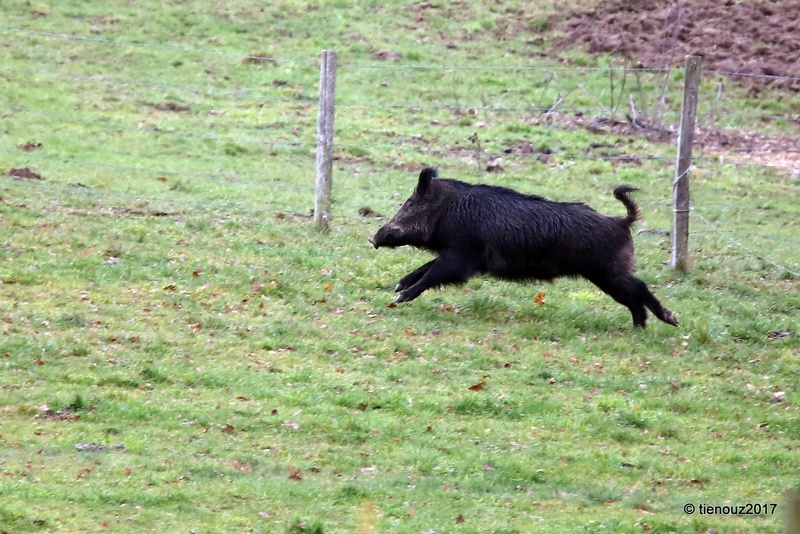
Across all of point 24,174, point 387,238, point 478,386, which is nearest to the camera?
point 478,386

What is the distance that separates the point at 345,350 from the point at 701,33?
19490mm

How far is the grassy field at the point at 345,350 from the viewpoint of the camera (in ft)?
21.0

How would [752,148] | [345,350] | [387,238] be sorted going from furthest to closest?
1. [752,148]
2. [387,238]
3. [345,350]

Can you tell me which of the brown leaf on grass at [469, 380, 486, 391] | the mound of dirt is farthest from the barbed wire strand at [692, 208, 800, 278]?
the mound of dirt

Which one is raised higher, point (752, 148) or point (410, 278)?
point (410, 278)

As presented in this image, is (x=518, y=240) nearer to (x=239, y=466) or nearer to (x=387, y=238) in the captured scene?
(x=387, y=238)

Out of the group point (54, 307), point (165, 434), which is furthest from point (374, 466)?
point (54, 307)

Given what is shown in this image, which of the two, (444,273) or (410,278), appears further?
(410,278)

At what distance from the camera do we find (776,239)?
14586mm

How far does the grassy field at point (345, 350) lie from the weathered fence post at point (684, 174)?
0.33 m

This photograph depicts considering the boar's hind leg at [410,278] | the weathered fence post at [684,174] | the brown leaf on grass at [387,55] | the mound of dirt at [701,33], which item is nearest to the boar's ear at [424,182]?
the boar's hind leg at [410,278]

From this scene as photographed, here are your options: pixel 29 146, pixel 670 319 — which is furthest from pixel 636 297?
pixel 29 146

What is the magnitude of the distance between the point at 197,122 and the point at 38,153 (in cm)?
361

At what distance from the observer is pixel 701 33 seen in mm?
25859
